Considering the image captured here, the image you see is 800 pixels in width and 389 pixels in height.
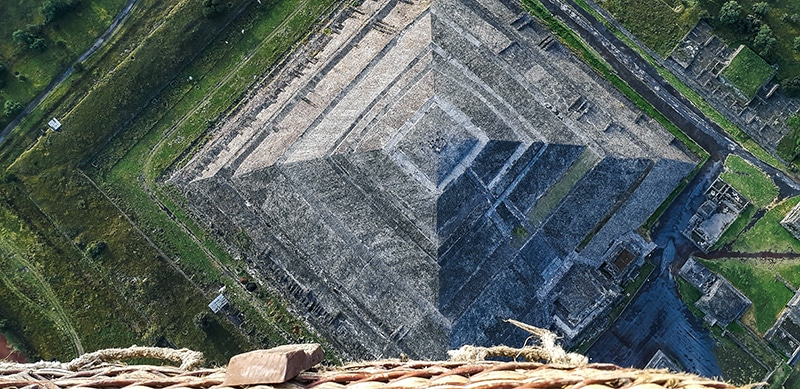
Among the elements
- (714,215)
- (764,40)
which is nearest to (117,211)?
(714,215)

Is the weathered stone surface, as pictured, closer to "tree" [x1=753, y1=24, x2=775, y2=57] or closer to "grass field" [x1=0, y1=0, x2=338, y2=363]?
"grass field" [x1=0, y1=0, x2=338, y2=363]

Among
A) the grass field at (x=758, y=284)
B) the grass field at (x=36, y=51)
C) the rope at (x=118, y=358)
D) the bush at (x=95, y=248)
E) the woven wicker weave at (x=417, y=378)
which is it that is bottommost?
the grass field at (x=758, y=284)

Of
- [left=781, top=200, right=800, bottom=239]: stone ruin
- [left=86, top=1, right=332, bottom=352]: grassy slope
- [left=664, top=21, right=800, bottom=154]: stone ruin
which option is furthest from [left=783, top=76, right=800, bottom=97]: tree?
[left=86, top=1, right=332, bottom=352]: grassy slope

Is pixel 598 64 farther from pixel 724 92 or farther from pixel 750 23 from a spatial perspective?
pixel 750 23

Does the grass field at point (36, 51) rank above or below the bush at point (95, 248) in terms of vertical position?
above

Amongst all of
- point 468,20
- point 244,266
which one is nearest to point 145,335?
point 244,266

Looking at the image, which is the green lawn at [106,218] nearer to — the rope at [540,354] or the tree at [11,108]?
the tree at [11,108]

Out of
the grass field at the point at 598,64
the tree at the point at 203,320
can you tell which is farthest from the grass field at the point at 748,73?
the tree at the point at 203,320
